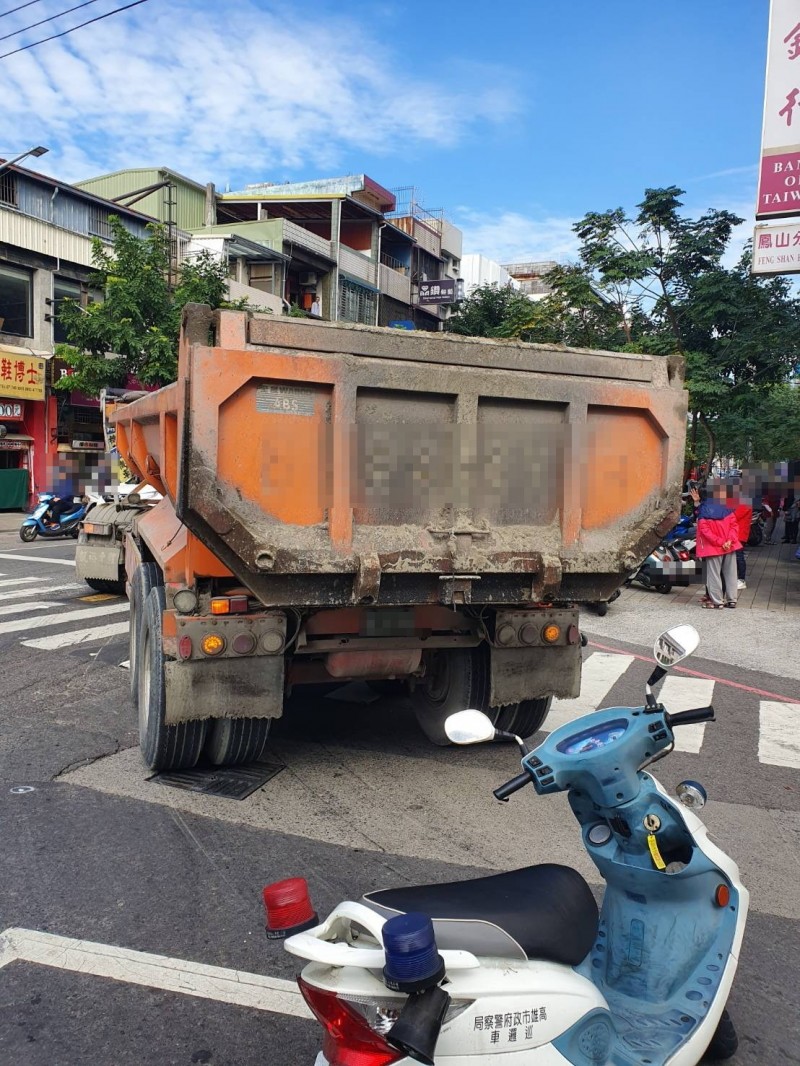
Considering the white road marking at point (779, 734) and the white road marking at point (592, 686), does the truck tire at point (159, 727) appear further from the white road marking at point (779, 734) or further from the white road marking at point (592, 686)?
the white road marking at point (779, 734)

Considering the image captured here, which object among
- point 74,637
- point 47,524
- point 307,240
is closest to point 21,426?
point 47,524

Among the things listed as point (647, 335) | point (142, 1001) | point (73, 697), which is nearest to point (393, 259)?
A: point (647, 335)

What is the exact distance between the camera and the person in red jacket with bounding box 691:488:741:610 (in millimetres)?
11750

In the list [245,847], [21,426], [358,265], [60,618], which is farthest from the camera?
[358,265]

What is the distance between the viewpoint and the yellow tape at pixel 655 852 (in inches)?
101

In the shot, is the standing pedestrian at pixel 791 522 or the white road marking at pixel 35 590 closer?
the white road marking at pixel 35 590

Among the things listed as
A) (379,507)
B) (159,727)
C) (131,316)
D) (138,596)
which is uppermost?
(131,316)

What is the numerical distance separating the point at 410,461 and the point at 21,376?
22223mm

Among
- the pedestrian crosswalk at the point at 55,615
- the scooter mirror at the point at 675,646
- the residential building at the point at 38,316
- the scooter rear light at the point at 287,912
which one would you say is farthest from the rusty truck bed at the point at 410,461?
the residential building at the point at 38,316

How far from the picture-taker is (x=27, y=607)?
10234 mm

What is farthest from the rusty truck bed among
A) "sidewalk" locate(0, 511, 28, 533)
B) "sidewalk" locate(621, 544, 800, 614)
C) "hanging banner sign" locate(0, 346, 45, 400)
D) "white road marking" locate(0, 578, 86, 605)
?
"hanging banner sign" locate(0, 346, 45, 400)

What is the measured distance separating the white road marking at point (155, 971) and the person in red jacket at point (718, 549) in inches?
398

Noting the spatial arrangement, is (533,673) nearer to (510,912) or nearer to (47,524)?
(510,912)

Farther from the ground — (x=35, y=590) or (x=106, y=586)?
(x=106, y=586)
